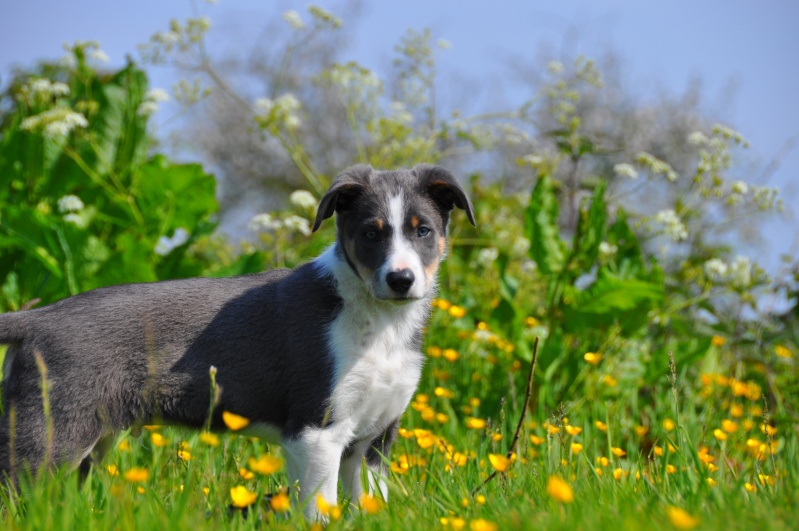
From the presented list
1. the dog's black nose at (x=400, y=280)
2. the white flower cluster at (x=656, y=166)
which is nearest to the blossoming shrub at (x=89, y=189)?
the dog's black nose at (x=400, y=280)

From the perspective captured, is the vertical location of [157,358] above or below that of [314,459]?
above

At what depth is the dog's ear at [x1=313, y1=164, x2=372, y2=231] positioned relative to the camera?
3709 millimetres

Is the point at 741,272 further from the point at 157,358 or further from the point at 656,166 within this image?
the point at 157,358

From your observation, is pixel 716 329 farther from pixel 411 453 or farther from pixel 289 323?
pixel 289 323

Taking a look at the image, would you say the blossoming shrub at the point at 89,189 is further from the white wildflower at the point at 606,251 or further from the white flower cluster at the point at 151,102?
the white wildflower at the point at 606,251

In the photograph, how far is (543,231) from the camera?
5.44 metres

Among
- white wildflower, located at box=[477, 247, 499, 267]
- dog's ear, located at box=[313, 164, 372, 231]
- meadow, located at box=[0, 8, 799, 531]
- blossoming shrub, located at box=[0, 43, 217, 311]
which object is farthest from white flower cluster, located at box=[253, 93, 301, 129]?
dog's ear, located at box=[313, 164, 372, 231]

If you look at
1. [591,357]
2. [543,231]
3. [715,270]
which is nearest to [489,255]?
[543,231]

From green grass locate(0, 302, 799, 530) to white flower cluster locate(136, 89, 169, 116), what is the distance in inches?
99.8

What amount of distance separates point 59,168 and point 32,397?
3310mm

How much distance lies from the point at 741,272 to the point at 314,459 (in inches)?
131

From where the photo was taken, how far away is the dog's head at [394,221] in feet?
11.6

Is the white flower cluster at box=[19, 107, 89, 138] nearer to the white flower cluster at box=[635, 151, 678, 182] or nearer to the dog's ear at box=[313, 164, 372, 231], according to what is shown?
the dog's ear at box=[313, 164, 372, 231]

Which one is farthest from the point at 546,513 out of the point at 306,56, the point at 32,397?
the point at 306,56
